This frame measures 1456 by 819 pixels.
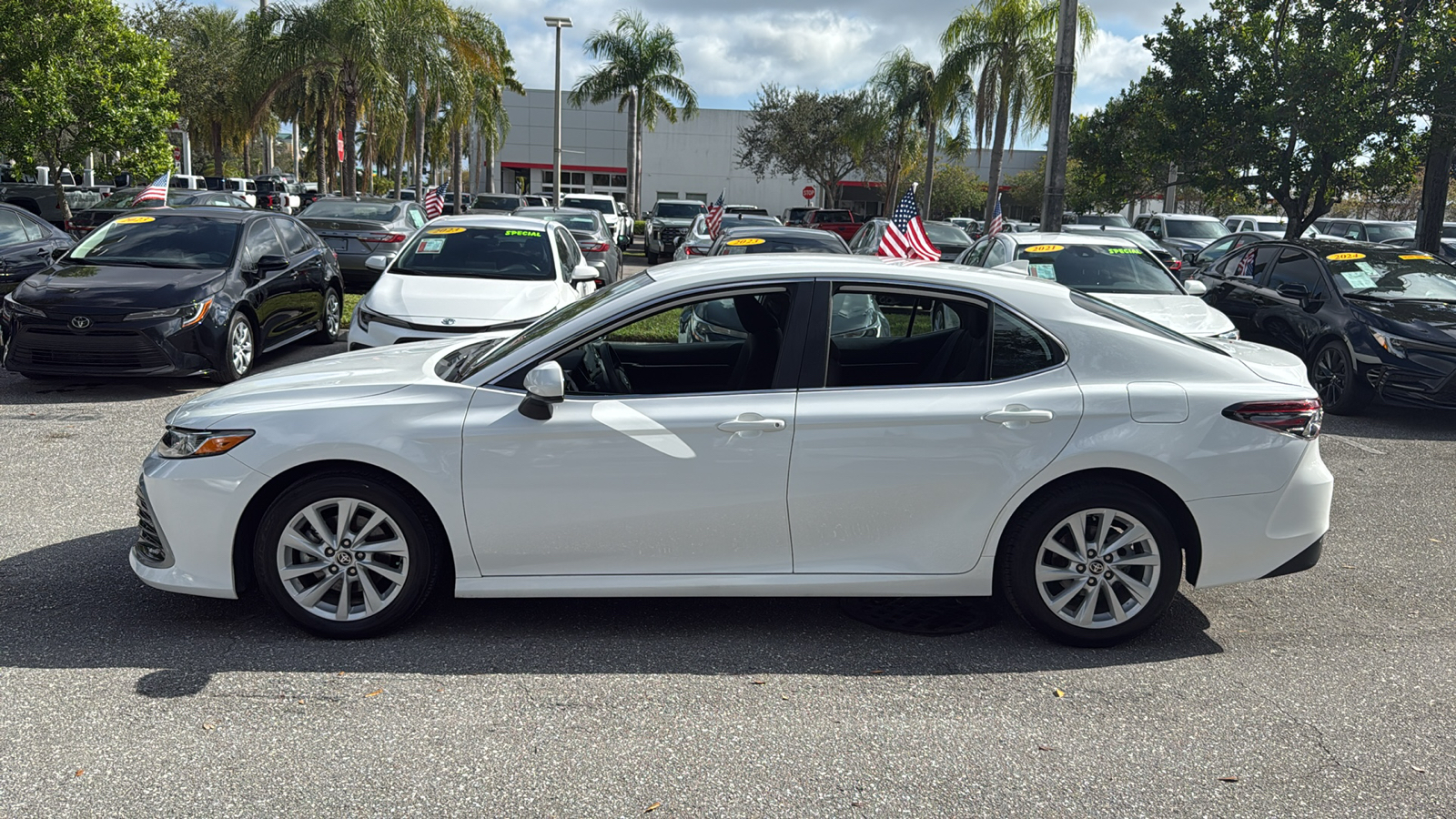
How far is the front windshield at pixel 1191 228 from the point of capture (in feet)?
91.5

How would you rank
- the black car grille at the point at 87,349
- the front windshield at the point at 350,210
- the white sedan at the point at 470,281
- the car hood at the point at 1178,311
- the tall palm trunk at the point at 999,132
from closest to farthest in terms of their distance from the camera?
the black car grille at the point at 87,349
the white sedan at the point at 470,281
the car hood at the point at 1178,311
the front windshield at the point at 350,210
the tall palm trunk at the point at 999,132

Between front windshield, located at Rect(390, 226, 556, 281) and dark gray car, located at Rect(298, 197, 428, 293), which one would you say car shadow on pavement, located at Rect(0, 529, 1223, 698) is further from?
dark gray car, located at Rect(298, 197, 428, 293)

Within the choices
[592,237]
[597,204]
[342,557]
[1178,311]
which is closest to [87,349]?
[342,557]

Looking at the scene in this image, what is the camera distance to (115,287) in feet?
30.3

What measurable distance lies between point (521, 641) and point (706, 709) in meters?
0.93

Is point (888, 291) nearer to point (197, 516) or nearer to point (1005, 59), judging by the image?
point (197, 516)

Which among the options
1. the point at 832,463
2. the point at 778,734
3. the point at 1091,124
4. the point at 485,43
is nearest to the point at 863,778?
the point at 778,734

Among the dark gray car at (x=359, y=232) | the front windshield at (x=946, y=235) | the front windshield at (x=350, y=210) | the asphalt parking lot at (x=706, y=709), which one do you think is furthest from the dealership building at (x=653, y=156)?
the asphalt parking lot at (x=706, y=709)

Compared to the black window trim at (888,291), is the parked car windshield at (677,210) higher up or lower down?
higher up

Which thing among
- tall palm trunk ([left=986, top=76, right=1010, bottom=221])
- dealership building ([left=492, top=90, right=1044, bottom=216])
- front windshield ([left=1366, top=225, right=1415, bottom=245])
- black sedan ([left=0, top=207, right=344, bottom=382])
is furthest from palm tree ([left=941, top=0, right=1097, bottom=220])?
dealership building ([left=492, top=90, right=1044, bottom=216])

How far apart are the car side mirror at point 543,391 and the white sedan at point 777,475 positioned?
0.01m

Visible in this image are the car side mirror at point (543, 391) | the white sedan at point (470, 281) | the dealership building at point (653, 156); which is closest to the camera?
the car side mirror at point (543, 391)

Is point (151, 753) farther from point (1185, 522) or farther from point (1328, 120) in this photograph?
point (1328, 120)

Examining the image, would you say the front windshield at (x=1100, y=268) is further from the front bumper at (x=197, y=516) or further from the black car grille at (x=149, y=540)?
the black car grille at (x=149, y=540)
